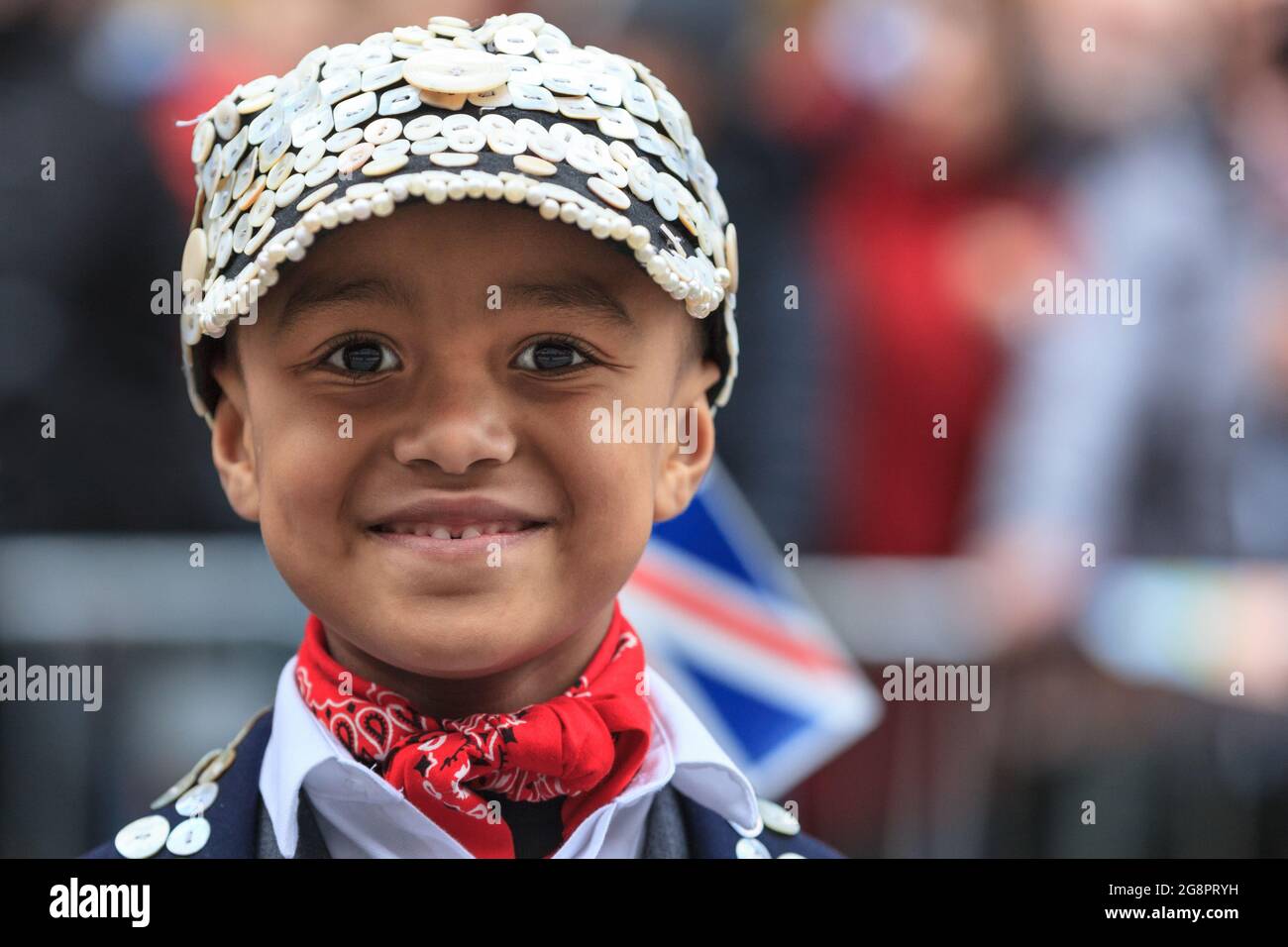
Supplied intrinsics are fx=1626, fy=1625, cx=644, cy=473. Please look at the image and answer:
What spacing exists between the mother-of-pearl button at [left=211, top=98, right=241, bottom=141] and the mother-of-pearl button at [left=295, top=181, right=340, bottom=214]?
17 cm

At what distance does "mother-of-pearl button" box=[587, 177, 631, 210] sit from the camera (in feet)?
4.17

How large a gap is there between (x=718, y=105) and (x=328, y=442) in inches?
49.9

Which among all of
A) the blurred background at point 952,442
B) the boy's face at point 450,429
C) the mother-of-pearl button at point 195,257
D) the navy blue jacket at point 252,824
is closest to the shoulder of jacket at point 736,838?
the navy blue jacket at point 252,824

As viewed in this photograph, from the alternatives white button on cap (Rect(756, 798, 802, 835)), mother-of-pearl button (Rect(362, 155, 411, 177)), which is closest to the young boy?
mother-of-pearl button (Rect(362, 155, 411, 177))

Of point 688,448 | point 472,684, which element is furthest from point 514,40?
point 472,684

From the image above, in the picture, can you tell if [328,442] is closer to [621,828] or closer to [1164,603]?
[621,828]

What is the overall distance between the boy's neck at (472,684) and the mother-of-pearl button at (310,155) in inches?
15.7

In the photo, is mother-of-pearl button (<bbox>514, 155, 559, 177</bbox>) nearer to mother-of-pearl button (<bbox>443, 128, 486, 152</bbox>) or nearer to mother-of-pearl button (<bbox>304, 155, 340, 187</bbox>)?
mother-of-pearl button (<bbox>443, 128, 486, 152</bbox>)

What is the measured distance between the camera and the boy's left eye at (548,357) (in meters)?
1.29

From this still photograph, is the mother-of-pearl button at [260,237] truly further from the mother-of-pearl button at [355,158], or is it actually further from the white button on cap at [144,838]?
the white button on cap at [144,838]

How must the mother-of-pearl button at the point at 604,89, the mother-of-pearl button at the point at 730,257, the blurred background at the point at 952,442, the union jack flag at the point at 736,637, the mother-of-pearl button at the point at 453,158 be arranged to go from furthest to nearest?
the blurred background at the point at 952,442
the union jack flag at the point at 736,637
the mother-of-pearl button at the point at 730,257
the mother-of-pearl button at the point at 604,89
the mother-of-pearl button at the point at 453,158
